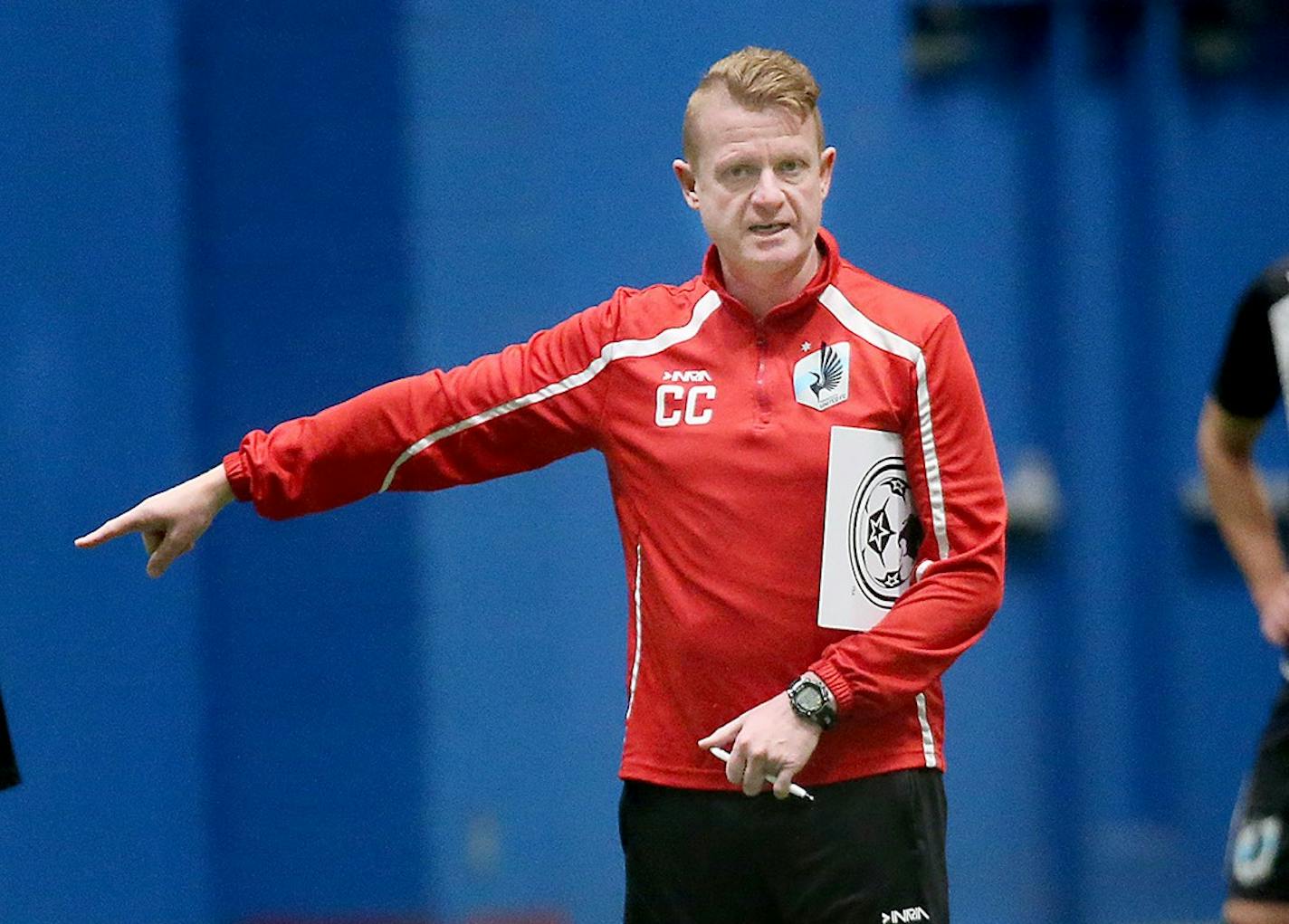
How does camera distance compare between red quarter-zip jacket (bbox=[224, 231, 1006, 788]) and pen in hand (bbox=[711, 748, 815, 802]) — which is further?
red quarter-zip jacket (bbox=[224, 231, 1006, 788])

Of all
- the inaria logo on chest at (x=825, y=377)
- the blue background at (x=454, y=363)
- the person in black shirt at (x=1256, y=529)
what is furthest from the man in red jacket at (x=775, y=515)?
the blue background at (x=454, y=363)

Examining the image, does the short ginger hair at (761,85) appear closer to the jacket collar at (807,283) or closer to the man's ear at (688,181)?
the man's ear at (688,181)

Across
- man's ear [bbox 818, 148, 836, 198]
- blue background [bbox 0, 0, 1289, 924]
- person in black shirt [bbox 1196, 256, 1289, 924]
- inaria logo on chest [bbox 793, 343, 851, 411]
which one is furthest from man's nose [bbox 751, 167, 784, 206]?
blue background [bbox 0, 0, 1289, 924]

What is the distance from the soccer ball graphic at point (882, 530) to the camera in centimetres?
275

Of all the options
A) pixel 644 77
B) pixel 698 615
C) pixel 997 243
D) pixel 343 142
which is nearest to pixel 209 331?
pixel 343 142

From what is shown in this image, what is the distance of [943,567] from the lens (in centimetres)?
271

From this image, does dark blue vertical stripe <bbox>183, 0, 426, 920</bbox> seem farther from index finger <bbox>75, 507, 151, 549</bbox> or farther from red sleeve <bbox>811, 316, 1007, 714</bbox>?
red sleeve <bbox>811, 316, 1007, 714</bbox>

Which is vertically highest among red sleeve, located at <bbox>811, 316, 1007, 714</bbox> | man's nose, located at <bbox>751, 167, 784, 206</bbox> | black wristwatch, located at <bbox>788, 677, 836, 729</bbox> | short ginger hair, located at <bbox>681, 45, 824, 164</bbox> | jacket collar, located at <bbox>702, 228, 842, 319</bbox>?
short ginger hair, located at <bbox>681, 45, 824, 164</bbox>

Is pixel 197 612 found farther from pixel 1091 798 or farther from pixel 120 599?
pixel 1091 798

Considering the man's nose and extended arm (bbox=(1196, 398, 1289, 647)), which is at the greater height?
the man's nose

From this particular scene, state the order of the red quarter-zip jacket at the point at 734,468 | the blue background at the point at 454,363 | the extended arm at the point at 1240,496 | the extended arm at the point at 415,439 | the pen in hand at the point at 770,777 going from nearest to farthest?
1. the pen in hand at the point at 770,777
2. the red quarter-zip jacket at the point at 734,468
3. the extended arm at the point at 415,439
4. the extended arm at the point at 1240,496
5. the blue background at the point at 454,363

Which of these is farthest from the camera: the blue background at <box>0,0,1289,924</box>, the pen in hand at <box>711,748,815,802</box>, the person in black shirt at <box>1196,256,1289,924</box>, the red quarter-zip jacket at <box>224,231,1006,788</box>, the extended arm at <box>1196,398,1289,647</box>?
the blue background at <box>0,0,1289,924</box>

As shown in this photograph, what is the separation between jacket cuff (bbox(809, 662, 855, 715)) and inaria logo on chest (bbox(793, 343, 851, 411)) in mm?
402

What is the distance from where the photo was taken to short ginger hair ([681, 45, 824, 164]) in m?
2.75
